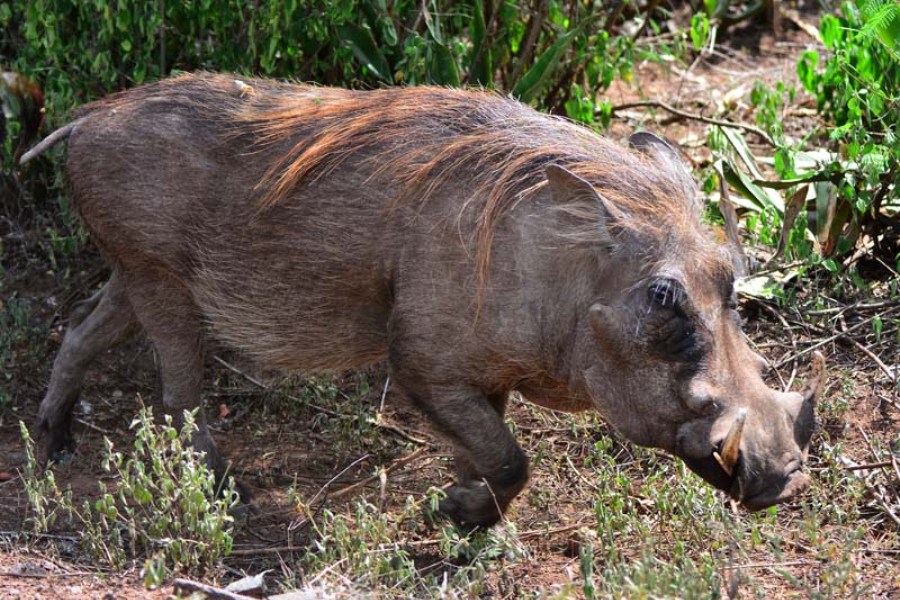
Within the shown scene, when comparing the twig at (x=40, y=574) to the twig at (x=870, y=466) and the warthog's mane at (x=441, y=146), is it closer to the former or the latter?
the warthog's mane at (x=441, y=146)

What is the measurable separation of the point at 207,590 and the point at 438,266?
1068 mm

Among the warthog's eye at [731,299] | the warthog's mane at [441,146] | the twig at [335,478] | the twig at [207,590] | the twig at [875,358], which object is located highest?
the warthog's mane at [441,146]

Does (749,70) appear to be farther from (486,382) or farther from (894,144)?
(486,382)

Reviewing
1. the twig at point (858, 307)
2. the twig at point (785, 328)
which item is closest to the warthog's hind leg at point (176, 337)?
the twig at point (785, 328)

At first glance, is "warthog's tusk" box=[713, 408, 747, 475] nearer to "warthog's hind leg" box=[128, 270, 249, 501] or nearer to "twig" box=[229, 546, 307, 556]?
"twig" box=[229, 546, 307, 556]

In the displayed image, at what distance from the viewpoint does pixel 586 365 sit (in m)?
3.53

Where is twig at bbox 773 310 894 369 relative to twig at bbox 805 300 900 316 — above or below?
below

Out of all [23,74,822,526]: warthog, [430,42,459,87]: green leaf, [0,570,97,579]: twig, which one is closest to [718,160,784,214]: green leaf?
[430,42,459,87]: green leaf

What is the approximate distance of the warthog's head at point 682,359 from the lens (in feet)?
10.5

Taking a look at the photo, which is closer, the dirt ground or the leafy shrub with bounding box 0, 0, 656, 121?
the dirt ground

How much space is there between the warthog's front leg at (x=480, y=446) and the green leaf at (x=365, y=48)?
1.54 m

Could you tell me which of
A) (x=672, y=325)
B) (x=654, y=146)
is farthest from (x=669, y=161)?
(x=672, y=325)

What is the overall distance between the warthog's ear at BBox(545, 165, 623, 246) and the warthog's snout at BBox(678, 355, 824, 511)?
1.91 ft

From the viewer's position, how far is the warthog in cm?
336
